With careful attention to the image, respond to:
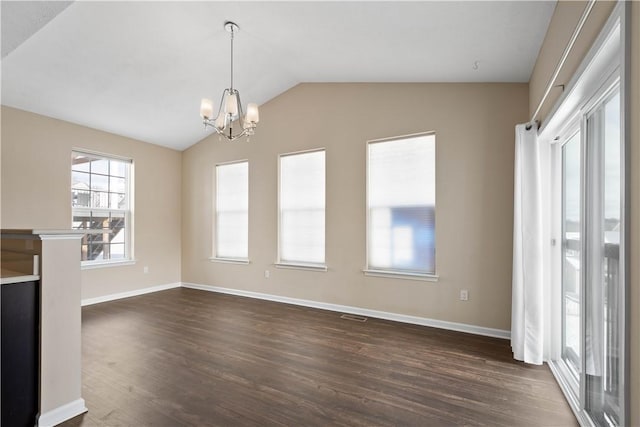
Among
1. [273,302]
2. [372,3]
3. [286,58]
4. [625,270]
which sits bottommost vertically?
[273,302]

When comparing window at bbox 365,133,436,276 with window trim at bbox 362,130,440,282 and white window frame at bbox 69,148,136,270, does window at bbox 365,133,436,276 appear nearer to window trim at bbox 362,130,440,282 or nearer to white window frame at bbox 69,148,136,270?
window trim at bbox 362,130,440,282

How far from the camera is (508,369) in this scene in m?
2.67

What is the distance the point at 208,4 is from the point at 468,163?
3.16 metres

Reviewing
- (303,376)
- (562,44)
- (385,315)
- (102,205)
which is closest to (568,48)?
(562,44)

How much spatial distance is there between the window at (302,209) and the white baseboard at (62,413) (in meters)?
3.00

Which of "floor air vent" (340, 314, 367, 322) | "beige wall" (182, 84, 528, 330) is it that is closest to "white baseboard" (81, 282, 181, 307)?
"beige wall" (182, 84, 528, 330)

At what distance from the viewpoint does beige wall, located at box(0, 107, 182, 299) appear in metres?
4.00

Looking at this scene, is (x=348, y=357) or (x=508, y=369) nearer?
(x=508, y=369)

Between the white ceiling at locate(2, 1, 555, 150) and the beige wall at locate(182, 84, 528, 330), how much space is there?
283 mm

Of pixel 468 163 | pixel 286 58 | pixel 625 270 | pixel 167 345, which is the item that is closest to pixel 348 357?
pixel 167 345

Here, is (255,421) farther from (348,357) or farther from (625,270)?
(625,270)

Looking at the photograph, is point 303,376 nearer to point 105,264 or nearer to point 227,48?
point 227,48

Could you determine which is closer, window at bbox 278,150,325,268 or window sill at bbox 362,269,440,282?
window sill at bbox 362,269,440,282

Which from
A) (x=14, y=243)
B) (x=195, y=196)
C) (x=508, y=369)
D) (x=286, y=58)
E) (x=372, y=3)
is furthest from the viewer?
(x=195, y=196)
